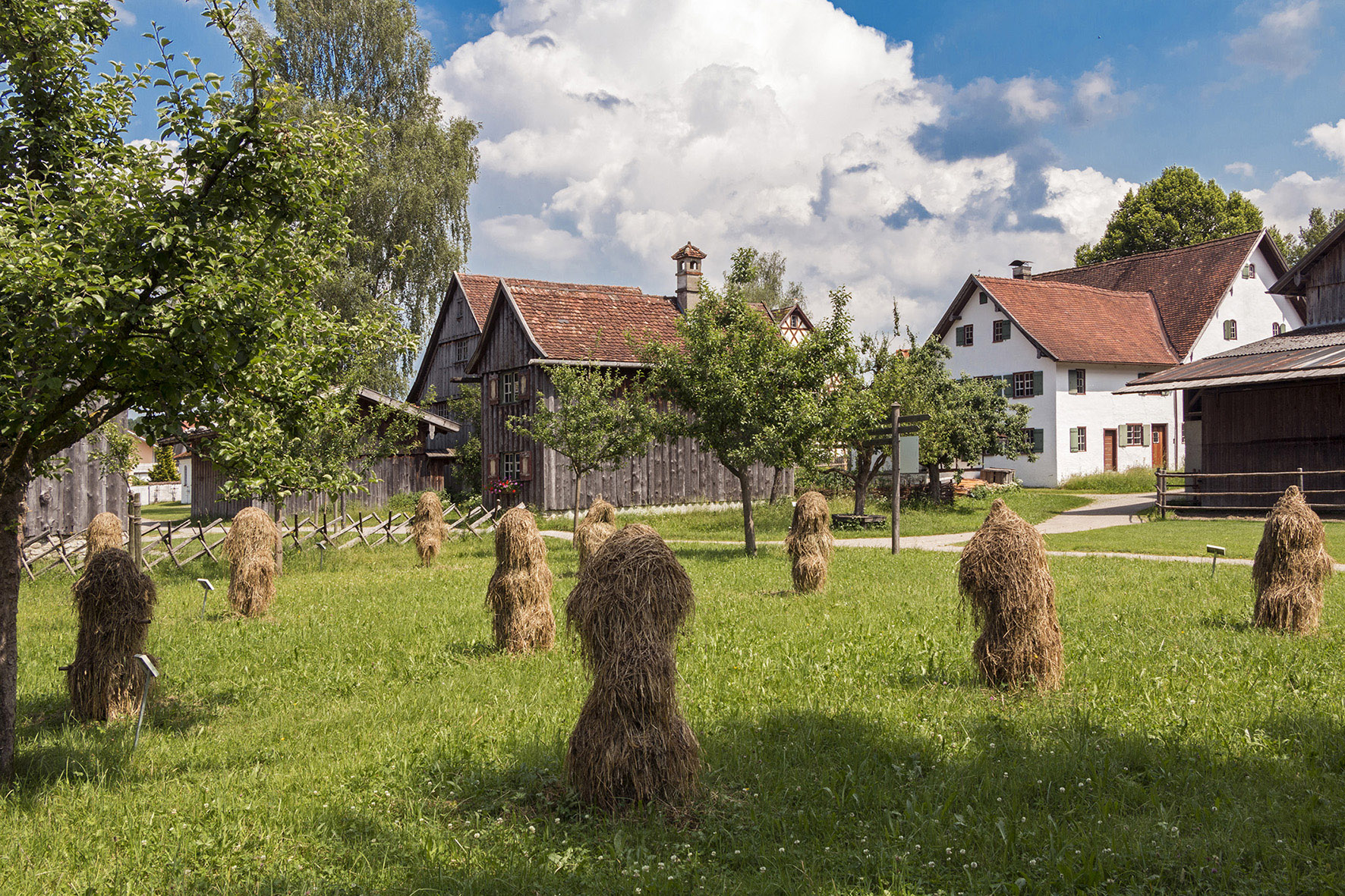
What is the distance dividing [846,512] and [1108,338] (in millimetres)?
17016

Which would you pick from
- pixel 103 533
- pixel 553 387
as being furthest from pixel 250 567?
pixel 553 387

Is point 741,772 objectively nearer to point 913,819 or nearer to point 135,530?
point 913,819

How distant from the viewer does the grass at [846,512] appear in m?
23.5

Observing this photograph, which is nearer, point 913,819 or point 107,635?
point 913,819

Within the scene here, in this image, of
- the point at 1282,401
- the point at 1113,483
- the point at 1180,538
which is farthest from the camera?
the point at 1113,483

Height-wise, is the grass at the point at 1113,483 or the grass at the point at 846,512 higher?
the grass at the point at 1113,483

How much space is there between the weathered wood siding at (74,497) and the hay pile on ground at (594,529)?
42.4 ft

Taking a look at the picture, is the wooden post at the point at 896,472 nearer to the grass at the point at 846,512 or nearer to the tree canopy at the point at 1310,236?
the grass at the point at 846,512

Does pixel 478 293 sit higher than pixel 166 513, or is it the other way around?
pixel 478 293

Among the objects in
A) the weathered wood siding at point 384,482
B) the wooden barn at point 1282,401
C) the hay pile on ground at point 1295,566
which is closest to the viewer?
the hay pile on ground at point 1295,566

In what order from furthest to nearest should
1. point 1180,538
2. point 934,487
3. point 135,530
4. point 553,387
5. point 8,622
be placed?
1. point 934,487
2. point 553,387
3. point 1180,538
4. point 135,530
5. point 8,622

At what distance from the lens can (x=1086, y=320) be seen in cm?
3809

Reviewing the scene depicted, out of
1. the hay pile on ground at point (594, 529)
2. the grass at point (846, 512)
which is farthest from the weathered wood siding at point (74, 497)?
the hay pile on ground at point (594, 529)

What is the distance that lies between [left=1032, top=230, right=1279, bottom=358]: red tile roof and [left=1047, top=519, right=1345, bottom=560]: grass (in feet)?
61.7
